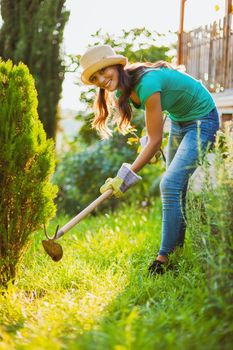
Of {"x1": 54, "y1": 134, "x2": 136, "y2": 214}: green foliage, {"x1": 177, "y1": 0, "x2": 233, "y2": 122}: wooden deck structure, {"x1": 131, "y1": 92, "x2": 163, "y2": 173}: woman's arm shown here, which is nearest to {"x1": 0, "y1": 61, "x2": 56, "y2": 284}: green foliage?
{"x1": 131, "y1": 92, "x2": 163, "y2": 173}: woman's arm

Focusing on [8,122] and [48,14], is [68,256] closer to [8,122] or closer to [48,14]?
[8,122]

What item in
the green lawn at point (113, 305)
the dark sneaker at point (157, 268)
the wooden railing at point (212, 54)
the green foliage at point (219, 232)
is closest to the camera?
the green lawn at point (113, 305)

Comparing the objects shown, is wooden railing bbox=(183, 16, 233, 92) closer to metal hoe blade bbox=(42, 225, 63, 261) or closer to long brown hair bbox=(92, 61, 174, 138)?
long brown hair bbox=(92, 61, 174, 138)

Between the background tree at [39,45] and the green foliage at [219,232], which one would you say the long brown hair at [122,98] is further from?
the background tree at [39,45]

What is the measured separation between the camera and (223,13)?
242 inches

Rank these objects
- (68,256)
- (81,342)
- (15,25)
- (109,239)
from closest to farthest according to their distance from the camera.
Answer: (81,342)
(68,256)
(109,239)
(15,25)

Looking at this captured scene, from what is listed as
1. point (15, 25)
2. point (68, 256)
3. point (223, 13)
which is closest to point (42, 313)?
point (68, 256)

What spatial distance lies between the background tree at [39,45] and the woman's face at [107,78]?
4298 millimetres

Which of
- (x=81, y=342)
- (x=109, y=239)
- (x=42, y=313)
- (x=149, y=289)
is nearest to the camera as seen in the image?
(x=81, y=342)

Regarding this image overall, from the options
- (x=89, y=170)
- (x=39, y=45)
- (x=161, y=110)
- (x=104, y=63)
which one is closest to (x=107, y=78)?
(x=104, y=63)

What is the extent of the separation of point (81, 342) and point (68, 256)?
2.19m

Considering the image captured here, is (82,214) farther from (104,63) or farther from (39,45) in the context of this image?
(39,45)

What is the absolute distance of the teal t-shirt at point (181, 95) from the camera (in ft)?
11.3

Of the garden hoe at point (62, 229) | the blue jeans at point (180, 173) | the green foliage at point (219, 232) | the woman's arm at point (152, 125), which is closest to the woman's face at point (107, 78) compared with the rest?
the woman's arm at point (152, 125)
